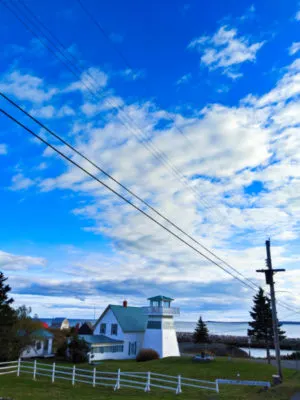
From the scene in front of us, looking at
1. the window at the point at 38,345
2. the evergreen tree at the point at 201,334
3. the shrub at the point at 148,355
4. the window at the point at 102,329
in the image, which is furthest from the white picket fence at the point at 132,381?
the evergreen tree at the point at 201,334

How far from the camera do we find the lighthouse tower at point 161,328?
50209mm

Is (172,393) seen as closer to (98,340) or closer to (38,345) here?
(98,340)

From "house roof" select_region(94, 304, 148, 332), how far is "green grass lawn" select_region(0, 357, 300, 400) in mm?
11132

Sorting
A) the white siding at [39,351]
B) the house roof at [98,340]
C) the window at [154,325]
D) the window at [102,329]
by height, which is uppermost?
the window at [154,325]

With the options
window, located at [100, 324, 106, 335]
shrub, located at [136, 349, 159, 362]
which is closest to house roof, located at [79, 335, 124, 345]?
window, located at [100, 324, 106, 335]

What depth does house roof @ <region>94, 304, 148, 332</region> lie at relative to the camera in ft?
175

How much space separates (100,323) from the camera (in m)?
55.2

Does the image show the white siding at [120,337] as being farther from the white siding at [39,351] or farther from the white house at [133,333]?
the white siding at [39,351]

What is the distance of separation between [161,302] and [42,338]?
1634cm

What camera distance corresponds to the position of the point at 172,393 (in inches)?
864

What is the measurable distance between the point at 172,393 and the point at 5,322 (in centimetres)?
2003

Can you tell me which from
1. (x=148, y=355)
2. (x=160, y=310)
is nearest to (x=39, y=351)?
(x=148, y=355)

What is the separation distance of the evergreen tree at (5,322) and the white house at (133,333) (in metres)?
13.3

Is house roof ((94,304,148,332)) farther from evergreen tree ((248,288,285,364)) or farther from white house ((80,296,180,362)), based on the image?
evergreen tree ((248,288,285,364))
